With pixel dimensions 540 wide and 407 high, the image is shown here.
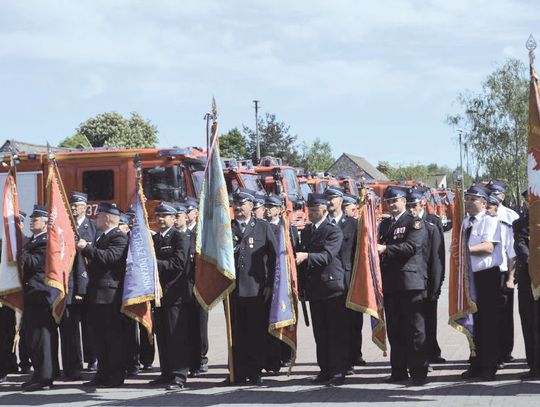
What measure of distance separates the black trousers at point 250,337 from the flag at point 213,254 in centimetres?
31

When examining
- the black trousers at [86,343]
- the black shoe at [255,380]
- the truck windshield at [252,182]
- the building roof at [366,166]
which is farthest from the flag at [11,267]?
the building roof at [366,166]

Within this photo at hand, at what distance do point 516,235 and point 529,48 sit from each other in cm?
189

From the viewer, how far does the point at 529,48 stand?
8.62m

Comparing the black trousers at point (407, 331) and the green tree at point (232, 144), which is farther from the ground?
the green tree at point (232, 144)

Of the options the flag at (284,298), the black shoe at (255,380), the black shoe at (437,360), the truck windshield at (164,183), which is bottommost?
the black shoe at (255,380)

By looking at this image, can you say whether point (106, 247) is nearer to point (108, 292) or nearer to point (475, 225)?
point (108, 292)

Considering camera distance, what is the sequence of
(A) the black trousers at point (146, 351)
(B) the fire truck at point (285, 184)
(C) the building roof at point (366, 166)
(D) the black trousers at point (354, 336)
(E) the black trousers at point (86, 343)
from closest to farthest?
(D) the black trousers at point (354, 336) → (E) the black trousers at point (86, 343) → (A) the black trousers at point (146, 351) → (B) the fire truck at point (285, 184) → (C) the building roof at point (366, 166)

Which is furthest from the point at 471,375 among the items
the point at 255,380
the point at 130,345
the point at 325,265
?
the point at 130,345

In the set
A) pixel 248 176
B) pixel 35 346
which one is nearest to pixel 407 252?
pixel 35 346

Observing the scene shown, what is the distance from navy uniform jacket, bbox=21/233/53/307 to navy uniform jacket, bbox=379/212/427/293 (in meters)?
3.60

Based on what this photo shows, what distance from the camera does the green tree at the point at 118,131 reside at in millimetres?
78750

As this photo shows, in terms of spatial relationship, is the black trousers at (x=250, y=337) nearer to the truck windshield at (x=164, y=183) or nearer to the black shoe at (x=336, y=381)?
the black shoe at (x=336, y=381)

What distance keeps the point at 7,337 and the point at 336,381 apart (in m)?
4.12

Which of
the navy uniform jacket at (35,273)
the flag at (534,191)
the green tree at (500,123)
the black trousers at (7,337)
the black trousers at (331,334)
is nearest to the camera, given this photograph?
the flag at (534,191)
